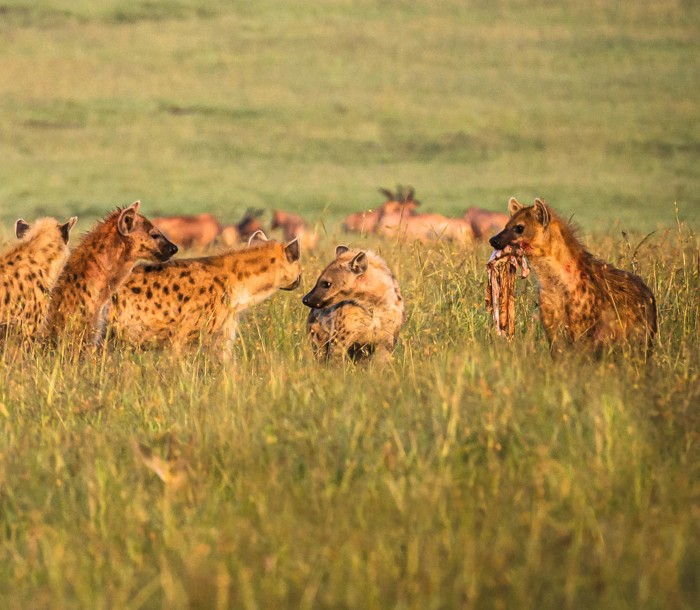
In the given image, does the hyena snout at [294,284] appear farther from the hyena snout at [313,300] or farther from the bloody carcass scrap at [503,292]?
the bloody carcass scrap at [503,292]

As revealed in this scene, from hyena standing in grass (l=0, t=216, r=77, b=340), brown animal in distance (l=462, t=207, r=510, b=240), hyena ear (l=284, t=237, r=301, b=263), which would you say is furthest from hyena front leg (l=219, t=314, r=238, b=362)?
brown animal in distance (l=462, t=207, r=510, b=240)

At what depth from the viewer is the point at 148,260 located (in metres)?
8.25

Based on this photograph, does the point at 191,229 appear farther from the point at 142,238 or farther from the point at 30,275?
the point at 30,275

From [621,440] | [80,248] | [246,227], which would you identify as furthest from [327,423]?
[246,227]

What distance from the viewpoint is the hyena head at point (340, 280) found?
25.3ft

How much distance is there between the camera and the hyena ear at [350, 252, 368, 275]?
778 cm

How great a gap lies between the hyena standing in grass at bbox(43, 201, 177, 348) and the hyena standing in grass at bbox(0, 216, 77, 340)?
6.0 inches

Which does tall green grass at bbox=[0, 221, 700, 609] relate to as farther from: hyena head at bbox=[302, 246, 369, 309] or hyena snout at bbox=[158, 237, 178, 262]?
hyena snout at bbox=[158, 237, 178, 262]

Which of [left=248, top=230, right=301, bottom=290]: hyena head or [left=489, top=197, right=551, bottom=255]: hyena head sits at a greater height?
[left=248, top=230, right=301, bottom=290]: hyena head

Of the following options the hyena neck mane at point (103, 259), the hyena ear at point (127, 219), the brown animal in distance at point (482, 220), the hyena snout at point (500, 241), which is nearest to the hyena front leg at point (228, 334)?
the hyena neck mane at point (103, 259)

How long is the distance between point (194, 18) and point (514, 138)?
10.4 meters

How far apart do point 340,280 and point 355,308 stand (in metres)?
0.18

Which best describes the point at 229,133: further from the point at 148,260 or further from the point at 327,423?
the point at 327,423

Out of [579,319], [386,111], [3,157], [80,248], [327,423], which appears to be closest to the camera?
[327,423]
